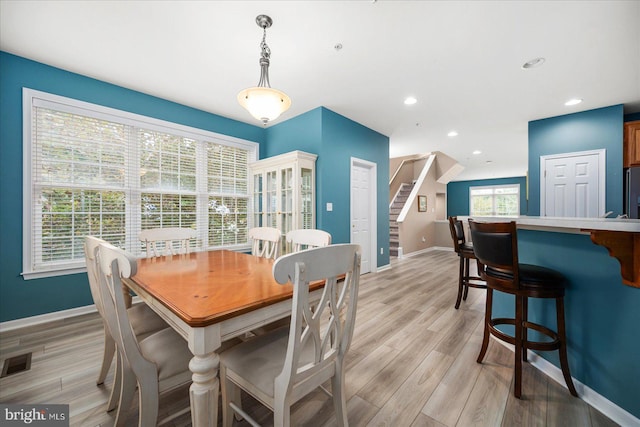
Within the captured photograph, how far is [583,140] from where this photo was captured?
3721 millimetres

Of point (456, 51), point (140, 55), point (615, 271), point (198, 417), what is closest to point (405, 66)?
point (456, 51)

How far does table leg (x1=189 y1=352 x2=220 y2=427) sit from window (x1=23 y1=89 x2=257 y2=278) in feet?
9.49

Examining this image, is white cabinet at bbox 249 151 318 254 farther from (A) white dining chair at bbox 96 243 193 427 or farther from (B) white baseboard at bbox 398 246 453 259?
(B) white baseboard at bbox 398 246 453 259

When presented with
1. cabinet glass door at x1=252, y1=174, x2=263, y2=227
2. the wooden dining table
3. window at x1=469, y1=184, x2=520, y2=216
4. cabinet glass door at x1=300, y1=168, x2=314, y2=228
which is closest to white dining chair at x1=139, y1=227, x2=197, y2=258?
the wooden dining table

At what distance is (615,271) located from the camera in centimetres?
137

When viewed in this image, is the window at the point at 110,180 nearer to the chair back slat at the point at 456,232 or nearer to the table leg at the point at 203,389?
the table leg at the point at 203,389

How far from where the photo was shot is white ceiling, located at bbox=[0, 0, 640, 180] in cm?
186

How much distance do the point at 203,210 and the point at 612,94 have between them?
A: 5887 millimetres

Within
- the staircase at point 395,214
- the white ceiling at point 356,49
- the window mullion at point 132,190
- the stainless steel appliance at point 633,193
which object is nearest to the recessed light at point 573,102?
Result: the white ceiling at point 356,49

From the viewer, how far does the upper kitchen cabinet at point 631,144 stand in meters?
3.39

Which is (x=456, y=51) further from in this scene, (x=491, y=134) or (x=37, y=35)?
(x=37, y=35)

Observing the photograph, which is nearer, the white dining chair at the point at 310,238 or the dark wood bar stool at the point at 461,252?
the white dining chair at the point at 310,238

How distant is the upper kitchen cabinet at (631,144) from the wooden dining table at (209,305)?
5.03 m

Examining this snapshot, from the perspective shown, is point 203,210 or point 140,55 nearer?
point 140,55
